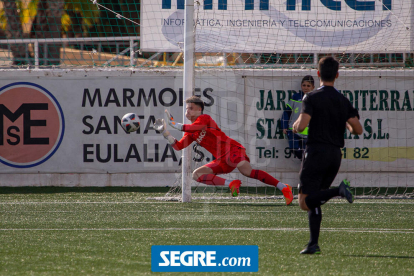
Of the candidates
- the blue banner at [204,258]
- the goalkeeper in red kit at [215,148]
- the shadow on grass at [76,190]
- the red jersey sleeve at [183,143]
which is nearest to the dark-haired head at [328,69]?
the blue banner at [204,258]

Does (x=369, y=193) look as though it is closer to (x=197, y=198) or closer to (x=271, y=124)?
(x=271, y=124)

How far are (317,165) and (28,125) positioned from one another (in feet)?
23.6

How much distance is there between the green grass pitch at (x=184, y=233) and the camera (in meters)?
4.23

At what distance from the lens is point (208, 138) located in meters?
7.74

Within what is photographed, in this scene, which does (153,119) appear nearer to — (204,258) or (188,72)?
(188,72)

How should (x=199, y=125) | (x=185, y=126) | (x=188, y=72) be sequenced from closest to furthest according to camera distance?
(x=185, y=126) < (x=199, y=125) < (x=188, y=72)

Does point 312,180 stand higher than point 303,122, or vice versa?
point 303,122

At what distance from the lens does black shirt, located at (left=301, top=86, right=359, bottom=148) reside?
4566 mm

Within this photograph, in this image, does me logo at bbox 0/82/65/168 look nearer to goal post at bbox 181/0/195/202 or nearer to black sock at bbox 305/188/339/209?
goal post at bbox 181/0/195/202

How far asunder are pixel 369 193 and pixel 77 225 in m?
5.72

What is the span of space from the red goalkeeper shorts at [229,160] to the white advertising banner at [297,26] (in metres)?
3.00

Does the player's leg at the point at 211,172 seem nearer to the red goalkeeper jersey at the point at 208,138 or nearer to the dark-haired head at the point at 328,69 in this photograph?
the red goalkeeper jersey at the point at 208,138

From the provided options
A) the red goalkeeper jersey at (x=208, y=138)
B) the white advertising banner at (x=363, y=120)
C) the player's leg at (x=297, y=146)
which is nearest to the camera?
the red goalkeeper jersey at (x=208, y=138)

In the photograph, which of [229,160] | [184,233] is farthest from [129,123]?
[184,233]
